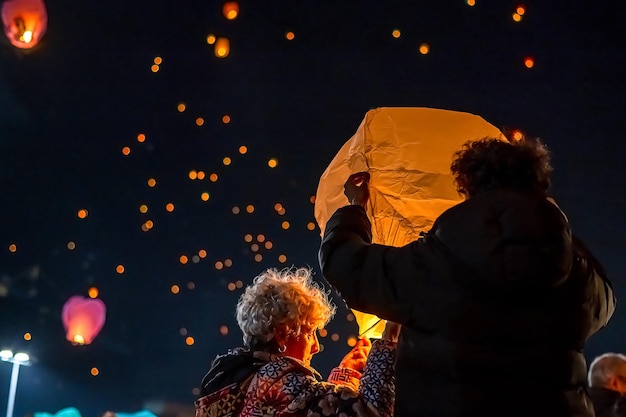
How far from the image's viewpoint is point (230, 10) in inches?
223

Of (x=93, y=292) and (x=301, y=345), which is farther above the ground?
(x=93, y=292)

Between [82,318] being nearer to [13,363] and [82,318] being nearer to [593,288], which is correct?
[13,363]

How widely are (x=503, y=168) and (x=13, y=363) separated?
255 inches

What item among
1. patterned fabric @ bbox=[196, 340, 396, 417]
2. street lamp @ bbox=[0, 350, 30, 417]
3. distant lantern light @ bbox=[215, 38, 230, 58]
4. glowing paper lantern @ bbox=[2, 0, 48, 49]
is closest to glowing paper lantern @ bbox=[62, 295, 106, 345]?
street lamp @ bbox=[0, 350, 30, 417]

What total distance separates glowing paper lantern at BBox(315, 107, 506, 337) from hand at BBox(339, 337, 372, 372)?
0.06 m

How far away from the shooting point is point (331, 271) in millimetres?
1391

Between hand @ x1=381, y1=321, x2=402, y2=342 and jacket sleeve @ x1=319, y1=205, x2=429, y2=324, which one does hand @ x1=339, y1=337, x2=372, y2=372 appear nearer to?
hand @ x1=381, y1=321, x2=402, y2=342

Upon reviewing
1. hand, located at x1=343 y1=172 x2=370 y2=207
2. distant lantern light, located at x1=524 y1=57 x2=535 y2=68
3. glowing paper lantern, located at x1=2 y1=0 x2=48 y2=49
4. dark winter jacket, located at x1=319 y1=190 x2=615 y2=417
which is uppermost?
glowing paper lantern, located at x1=2 y1=0 x2=48 y2=49

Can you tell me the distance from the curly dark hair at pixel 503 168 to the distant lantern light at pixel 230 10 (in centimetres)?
450

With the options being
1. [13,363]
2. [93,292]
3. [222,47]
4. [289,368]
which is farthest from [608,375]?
[13,363]

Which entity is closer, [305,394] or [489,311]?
[489,311]

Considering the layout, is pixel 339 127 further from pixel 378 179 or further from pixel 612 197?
pixel 378 179

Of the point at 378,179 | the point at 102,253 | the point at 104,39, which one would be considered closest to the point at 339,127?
the point at 104,39

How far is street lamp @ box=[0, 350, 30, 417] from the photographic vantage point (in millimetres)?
6762
